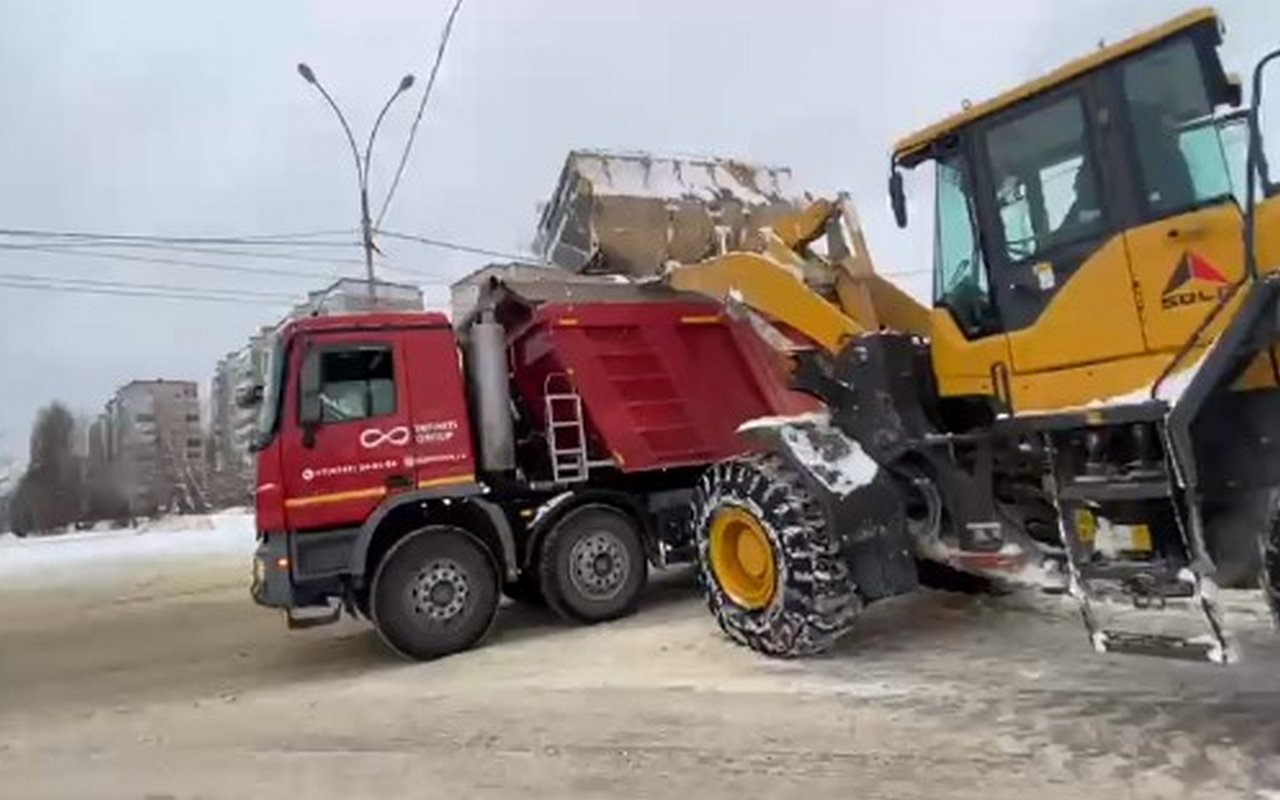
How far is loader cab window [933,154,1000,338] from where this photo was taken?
6.06 m

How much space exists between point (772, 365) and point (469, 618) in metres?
3.09

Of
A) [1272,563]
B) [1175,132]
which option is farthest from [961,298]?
[1272,563]

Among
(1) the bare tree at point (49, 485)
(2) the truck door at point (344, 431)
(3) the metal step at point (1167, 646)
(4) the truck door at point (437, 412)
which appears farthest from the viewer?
(1) the bare tree at point (49, 485)

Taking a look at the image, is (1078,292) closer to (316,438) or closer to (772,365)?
(772,365)

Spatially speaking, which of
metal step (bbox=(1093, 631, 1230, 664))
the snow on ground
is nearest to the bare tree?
the snow on ground

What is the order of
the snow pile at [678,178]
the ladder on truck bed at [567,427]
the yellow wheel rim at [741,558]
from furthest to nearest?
the snow pile at [678,178], the ladder on truck bed at [567,427], the yellow wheel rim at [741,558]

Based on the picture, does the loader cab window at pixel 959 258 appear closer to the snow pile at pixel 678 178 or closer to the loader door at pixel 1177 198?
the loader door at pixel 1177 198

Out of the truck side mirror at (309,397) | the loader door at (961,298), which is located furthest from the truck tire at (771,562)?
the truck side mirror at (309,397)

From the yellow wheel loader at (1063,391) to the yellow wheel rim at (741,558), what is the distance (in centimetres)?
2

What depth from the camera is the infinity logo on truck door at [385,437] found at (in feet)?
26.9

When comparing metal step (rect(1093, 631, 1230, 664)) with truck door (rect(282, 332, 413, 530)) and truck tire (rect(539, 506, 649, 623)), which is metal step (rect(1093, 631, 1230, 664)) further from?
truck door (rect(282, 332, 413, 530))

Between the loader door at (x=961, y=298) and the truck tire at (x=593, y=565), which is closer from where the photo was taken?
the loader door at (x=961, y=298)

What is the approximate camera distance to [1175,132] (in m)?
5.04

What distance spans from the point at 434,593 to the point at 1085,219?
5.15 metres
